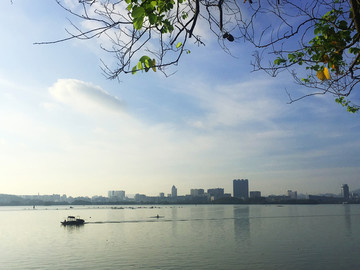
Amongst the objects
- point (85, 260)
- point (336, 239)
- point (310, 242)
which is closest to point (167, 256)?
point (85, 260)

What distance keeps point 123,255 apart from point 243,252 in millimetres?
16958

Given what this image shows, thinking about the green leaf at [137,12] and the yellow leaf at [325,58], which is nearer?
the green leaf at [137,12]

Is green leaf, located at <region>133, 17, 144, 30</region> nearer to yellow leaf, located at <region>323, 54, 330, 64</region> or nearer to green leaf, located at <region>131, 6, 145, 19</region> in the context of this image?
green leaf, located at <region>131, 6, 145, 19</region>

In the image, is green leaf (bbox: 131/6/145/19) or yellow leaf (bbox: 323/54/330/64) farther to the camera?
yellow leaf (bbox: 323/54/330/64)

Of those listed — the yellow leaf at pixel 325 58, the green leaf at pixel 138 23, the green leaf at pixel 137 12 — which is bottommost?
the green leaf at pixel 138 23

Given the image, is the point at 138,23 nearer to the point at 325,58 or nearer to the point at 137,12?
the point at 137,12

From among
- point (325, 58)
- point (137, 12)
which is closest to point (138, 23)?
point (137, 12)

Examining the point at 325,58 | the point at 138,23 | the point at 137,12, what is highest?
the point at 325,58

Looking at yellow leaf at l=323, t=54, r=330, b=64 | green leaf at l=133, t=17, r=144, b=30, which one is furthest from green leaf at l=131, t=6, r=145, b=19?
yellow leaf at l=323, t=54, r=330, b=64

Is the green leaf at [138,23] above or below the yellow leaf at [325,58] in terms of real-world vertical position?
below

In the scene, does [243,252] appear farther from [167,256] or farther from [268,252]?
[167,256]

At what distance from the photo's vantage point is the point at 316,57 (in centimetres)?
665

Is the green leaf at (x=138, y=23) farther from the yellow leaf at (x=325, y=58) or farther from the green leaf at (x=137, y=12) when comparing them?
the yellow leaf at (x=325, y=58)

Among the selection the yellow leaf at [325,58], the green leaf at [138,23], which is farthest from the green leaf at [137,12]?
the yellow leaf at [325,58]
